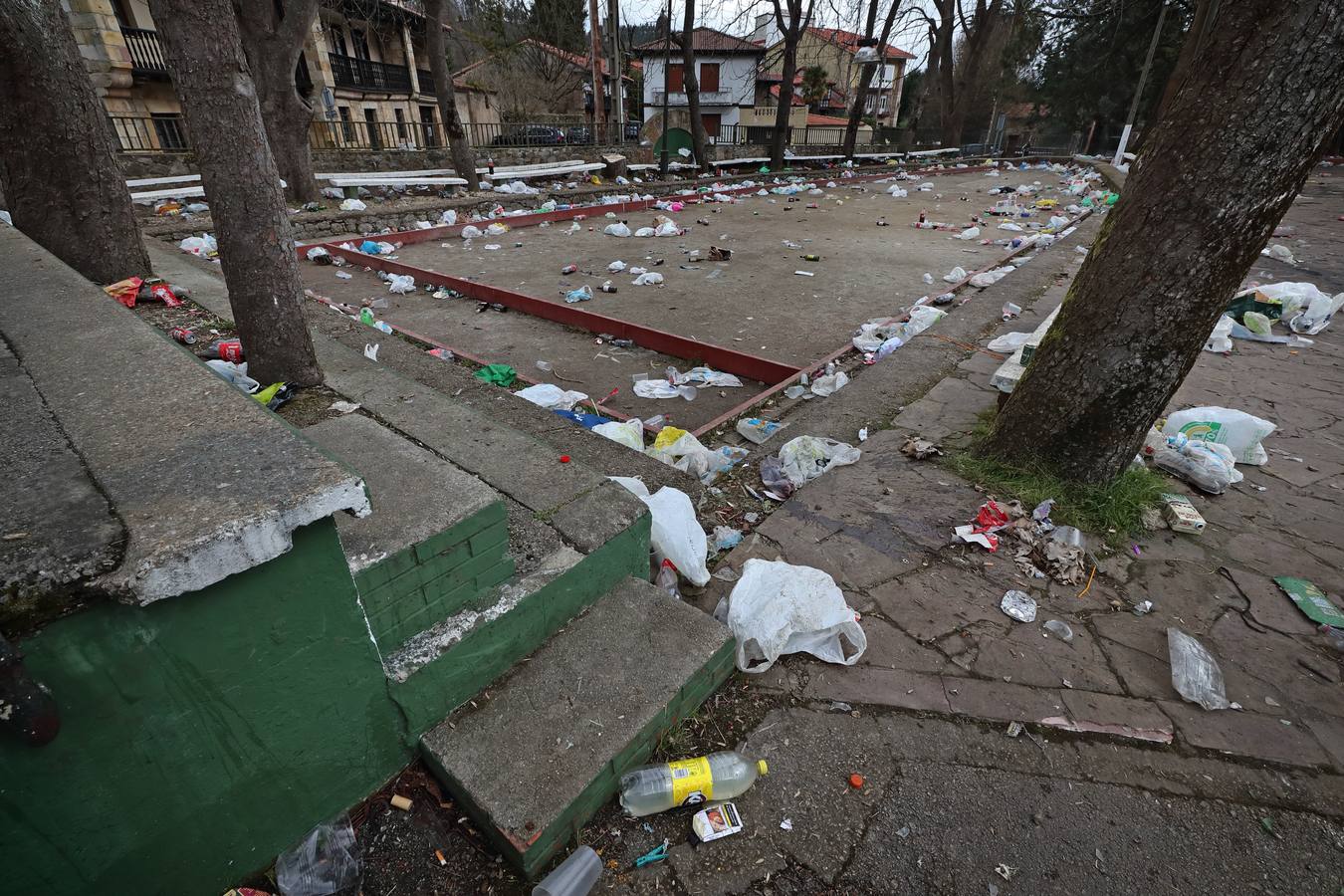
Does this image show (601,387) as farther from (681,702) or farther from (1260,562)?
(1260,562)

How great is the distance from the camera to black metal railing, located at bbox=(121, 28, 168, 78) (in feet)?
52.3

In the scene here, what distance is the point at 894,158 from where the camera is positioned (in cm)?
2247

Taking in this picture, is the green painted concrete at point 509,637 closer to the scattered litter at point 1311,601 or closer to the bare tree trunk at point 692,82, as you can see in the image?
the scattered litter at point 1311,601

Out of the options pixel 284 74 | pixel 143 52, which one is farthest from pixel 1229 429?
pixel 143 52

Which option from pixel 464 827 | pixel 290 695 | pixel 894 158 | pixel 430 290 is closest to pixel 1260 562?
pixel 464 827

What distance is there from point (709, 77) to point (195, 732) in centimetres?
4470

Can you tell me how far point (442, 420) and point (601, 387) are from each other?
1.90 metres

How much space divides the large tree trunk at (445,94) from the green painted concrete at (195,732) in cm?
1174

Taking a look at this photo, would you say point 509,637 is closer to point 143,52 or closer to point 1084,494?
point 1084,494


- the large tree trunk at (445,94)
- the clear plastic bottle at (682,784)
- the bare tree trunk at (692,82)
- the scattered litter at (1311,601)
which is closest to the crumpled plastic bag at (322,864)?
the clear plastic bottle at (682,784)

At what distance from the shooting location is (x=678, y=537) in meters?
2.14

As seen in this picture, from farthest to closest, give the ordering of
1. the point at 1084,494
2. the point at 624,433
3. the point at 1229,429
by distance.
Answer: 1. the point at 624,433
2. the point at 1229,429
3. the point at 1084,494

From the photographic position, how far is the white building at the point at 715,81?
3716cm

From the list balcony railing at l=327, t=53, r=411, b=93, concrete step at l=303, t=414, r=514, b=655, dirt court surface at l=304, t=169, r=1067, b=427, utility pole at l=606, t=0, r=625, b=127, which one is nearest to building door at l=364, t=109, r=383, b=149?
balcony railing at l=327, t=53, r=411, b=93
